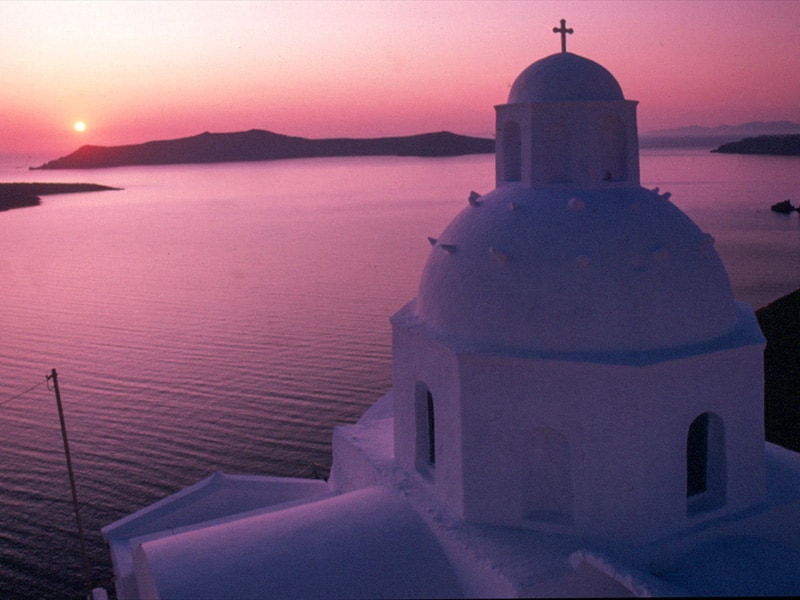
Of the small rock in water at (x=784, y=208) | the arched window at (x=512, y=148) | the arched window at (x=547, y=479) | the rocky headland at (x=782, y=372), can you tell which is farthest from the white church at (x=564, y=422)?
the small rock in water at (x=784, y=208)

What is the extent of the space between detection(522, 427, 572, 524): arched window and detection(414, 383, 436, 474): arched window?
1.51 metres

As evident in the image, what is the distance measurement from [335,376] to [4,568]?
12040 millimetres

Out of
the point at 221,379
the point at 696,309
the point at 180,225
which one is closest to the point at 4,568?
the point at 221,379

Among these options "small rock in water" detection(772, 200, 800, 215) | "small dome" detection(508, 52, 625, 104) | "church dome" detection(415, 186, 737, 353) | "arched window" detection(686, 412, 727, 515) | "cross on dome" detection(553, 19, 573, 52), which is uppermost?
"cross on dome" detection(553, 19, 573, 52)

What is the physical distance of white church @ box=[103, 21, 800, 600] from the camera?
26.2ft

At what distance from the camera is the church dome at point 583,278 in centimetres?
826

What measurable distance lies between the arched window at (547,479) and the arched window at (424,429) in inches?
59.5

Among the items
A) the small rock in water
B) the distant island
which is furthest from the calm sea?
the distant island

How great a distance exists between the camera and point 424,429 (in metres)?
9.83

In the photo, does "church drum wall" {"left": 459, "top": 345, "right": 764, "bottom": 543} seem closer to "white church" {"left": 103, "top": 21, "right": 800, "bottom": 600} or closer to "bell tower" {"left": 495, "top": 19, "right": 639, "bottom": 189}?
"white church" {"left": 103, "top": 21, "right": 800, "bottom": 600}

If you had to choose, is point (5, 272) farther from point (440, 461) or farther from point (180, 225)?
point (440, 461)

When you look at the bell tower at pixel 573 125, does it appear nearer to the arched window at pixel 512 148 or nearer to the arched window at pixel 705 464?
the arched window at pixel 512 148

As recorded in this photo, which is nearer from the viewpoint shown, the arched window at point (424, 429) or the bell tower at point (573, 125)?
the bell tower at point (573, 125)

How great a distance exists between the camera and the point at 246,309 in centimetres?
3491
